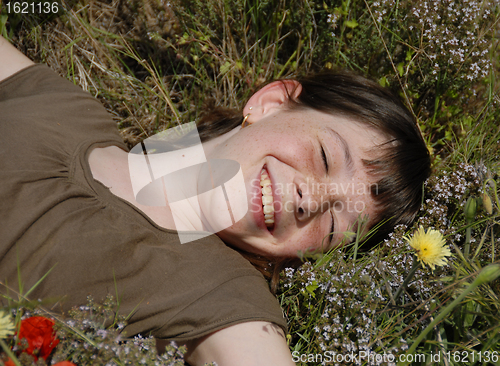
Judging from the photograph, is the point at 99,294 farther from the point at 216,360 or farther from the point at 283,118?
the point at 283,118

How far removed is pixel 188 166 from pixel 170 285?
2.44ft

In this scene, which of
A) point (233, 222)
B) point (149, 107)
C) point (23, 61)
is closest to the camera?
point (233, 222)

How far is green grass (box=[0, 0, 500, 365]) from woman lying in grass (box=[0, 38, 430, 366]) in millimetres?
256

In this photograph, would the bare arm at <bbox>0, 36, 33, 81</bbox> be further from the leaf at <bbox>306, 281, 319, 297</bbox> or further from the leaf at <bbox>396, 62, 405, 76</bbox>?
the leaf at <bbox>396, 62, 405, 76</bbox>

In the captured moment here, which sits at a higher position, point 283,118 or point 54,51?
point 54,51

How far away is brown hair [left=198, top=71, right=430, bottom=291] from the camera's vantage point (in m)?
2.18

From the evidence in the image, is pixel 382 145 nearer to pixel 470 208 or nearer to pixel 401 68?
pixel 470 208

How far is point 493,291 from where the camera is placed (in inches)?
63.7

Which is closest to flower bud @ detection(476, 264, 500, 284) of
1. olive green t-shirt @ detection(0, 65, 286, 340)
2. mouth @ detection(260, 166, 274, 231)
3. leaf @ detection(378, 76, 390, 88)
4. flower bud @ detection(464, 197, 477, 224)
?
flower bud @ detection(464, 197, 477, 224)

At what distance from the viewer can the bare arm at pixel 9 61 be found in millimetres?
2352

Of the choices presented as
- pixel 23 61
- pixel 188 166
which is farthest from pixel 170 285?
pixel 23 61

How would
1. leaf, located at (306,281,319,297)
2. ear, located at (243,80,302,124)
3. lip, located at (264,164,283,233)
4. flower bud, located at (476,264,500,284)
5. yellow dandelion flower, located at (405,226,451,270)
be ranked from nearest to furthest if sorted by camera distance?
flower bud, located at (476,264,500,284), yellow dandelion flower, located at (405,226,451,270), lip, located at (264,164,283,233), leaf, located at (306,281,319,297), ear, located at (243,80,302,124)

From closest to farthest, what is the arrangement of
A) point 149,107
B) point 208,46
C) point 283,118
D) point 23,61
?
point 283,118, point 23,61, point 208,46, point 149,107

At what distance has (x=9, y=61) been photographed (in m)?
2.38
